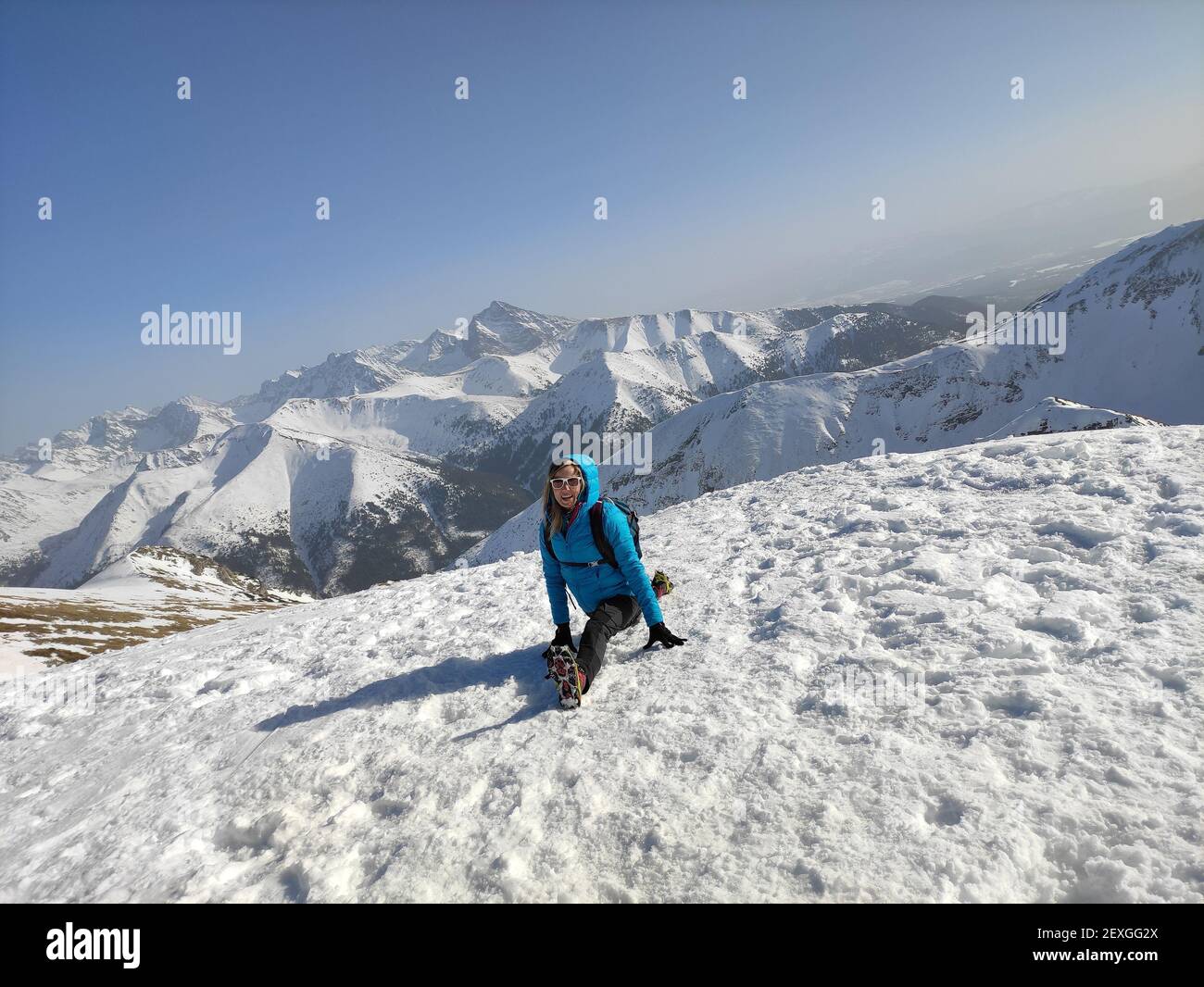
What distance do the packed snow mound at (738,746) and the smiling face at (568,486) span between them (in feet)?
7.58

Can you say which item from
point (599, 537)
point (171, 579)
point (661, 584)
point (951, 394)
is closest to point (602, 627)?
point (599, 537)

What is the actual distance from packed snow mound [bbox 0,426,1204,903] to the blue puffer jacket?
2.64 feet

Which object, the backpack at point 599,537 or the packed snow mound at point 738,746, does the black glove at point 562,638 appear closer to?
the packed snow mound at point 738,746

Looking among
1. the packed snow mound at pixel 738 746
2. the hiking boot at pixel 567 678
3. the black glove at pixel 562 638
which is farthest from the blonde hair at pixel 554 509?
the packed snow mound at pixel 738 746

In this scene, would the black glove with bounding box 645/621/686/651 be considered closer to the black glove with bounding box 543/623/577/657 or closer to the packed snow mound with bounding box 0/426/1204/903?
the packed snow mound with bounding box 0/426/1204/903

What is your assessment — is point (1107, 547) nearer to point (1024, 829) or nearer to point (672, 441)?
point (1024, 829)

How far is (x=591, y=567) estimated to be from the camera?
7.45m

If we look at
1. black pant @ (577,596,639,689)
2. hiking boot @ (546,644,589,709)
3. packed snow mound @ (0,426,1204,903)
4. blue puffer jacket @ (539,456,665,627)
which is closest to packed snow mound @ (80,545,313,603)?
packed snow mound @ (0,426,1204,903)

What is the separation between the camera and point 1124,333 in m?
183

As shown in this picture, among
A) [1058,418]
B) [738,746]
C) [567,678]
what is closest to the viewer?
[738,746]

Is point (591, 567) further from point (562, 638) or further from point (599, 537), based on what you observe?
point (562, 638)

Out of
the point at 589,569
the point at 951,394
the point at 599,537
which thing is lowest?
the point at 589,569

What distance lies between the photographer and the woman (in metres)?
6.96

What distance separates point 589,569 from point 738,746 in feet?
10.1
